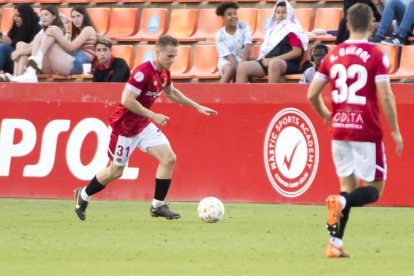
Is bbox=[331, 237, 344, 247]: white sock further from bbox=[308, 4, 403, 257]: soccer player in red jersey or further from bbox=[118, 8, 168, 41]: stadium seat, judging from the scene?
bbox=[118, 8, 168, 41]: stadium seat

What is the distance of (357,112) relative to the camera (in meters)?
9.47

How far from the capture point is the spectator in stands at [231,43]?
1778cm

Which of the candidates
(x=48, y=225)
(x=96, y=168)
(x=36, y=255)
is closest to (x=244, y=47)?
(x=96, y=168)

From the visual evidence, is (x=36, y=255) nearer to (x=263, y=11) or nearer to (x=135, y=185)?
(x=135, y=185)

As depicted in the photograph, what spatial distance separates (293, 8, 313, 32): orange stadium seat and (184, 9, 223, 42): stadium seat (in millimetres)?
1481

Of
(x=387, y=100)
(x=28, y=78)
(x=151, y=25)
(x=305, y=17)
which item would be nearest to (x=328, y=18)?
(x=305, y=17)

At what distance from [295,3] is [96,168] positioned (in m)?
4.69

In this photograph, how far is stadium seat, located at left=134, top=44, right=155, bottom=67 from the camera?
64.3 feet

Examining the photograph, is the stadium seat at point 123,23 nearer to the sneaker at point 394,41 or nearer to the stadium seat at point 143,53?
the stadium seat at point 143,53

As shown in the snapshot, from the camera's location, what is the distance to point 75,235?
37.8 ft

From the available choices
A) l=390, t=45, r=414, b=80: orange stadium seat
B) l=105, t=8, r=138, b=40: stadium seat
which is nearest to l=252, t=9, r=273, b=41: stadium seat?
l=105, t=8, r=138, b=40: stadium seat

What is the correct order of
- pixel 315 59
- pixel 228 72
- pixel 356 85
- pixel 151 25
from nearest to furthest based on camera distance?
pixel 356 85 < pixel 315 59 < pixel 228 72 < pixel 151 25

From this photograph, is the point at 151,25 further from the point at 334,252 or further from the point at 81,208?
the point at 334,252

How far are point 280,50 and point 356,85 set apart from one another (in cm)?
800
